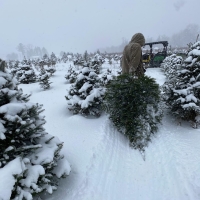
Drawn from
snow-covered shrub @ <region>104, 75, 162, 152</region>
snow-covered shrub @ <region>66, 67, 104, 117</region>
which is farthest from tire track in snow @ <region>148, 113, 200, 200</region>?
snow-covered shrub @ <region>66, 67, 104, 117</region>

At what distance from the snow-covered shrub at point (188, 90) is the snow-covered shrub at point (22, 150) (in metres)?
3.42

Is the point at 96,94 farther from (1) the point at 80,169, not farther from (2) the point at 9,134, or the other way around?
(2) the point at 9,134

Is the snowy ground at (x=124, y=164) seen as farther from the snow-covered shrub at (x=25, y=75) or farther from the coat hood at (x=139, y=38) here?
the snow-covered shrub at (x=25, y=75)

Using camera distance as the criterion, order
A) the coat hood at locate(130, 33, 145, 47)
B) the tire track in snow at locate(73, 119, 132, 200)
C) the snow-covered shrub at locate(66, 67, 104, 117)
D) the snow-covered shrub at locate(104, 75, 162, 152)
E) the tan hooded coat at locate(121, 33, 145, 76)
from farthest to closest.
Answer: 1. the snow-covered shrub at locate(66, 67, 104, 117)
2. the coat hood at locate(130, 33, 145, 47)
3. the tan hooded coat at locate(121, 33, 145, 76)
4. the snow-covered shrub at locate(104, 75, 162, 152)
5. the tire track in snow at locate(73, 119, 132, 200)

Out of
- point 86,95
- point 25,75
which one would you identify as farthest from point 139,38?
point 25,75

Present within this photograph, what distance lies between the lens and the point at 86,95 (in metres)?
5.13

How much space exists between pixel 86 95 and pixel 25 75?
893 centimetres

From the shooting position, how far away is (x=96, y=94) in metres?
4.96

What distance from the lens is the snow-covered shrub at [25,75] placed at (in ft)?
39.7

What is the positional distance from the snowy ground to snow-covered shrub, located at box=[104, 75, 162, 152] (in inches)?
12.6

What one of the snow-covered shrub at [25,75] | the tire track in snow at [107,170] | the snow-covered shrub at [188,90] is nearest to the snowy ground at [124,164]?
the tire track in snow at [107,170]

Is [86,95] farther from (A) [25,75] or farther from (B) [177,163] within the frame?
(A) [25,75]

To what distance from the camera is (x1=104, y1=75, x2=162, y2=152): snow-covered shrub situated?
12.7 feet

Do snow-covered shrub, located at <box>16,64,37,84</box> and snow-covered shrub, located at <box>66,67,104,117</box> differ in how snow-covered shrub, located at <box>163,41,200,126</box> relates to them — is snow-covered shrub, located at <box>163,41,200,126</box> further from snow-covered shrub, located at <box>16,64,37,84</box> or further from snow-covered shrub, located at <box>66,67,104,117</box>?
snow-covered shrub, located at <box>16,64,37,84</box>
